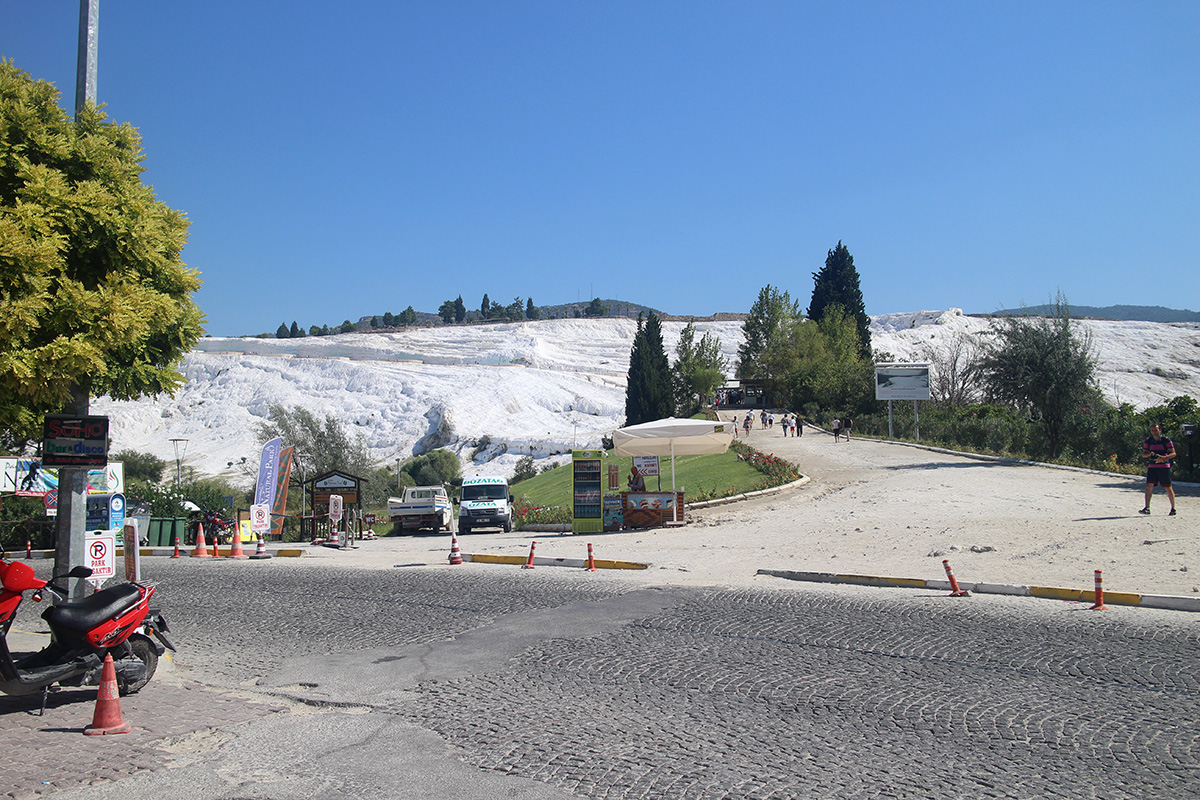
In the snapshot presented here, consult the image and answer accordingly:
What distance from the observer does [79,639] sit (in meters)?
6.74

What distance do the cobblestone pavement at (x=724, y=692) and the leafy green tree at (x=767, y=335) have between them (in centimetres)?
6906

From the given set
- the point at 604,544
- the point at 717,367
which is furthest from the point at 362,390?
the point at 604,544

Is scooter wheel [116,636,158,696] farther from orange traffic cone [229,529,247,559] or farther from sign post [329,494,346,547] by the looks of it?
sign post [329,494,346,547]

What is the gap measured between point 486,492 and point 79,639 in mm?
22881

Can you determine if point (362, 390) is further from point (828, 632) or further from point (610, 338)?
point (828, 632)

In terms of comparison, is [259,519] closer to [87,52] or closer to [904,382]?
[87,52]

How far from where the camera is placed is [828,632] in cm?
895

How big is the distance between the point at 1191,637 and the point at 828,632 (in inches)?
140

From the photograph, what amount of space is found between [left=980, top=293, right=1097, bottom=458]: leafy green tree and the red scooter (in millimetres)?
29169

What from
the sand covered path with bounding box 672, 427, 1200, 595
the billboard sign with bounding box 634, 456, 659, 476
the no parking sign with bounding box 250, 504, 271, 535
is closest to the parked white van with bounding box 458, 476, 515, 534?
the no parking sign with bounding box 250, 504, 271, 535

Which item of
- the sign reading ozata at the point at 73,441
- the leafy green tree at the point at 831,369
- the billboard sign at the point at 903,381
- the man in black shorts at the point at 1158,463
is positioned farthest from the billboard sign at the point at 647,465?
the leafy green tree at the point at 831,369

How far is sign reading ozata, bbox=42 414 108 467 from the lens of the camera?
766cm

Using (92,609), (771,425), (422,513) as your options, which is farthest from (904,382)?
(92,609)

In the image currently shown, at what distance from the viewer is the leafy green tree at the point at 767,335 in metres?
79.1
